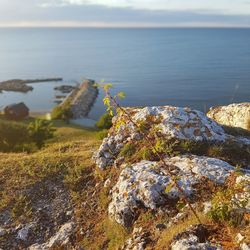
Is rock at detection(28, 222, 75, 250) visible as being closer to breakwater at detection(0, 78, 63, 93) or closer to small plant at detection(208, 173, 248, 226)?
small plant at detection(208, 173, 248, 226)

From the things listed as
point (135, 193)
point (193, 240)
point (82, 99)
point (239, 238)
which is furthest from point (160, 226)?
point (82, 99)

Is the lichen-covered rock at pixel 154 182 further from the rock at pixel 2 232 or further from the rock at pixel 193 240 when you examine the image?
the rock at pixel 2 232

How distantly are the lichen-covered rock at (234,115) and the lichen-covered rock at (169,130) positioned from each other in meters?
6.64

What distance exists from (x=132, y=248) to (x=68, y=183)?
17.4 feet

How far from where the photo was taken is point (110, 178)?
14.1m

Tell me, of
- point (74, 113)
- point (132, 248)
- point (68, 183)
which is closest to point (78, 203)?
point (68, 183)

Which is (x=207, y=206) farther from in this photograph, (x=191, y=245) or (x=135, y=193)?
(x=135, y=193)

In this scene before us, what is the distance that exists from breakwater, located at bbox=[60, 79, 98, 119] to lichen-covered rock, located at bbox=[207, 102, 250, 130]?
75.0m

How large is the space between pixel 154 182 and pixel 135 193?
0.72m

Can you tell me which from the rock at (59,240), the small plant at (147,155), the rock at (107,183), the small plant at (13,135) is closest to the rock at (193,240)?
the rock at (59,240)

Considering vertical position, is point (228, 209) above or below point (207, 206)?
above

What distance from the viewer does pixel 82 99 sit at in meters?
124

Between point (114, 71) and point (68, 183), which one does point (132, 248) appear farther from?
point (114, 71)

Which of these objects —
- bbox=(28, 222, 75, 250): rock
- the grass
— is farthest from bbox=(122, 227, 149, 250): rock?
bbox=(28, 222, 75, 250): rock
